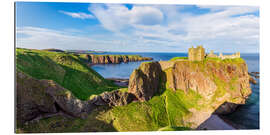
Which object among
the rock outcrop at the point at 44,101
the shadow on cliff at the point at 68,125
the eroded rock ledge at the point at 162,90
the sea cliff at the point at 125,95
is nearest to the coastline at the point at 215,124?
the eroded rock ledge at the point at 162,90

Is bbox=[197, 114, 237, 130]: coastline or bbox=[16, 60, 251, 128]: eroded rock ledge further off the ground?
bbox=[16, 60, 251, 128]: eroded rock ledge

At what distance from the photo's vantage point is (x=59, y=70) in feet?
35.4

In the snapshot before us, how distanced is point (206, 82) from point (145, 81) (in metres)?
9.47

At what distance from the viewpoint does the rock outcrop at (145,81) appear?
11.7 metres

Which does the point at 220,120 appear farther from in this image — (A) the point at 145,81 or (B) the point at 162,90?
(A) the point at 145,81

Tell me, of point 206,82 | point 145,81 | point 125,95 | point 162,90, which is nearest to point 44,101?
point 125,95

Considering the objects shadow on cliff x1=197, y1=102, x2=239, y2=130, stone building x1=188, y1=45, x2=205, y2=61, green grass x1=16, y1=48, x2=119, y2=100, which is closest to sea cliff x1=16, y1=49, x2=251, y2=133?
green grass x1=16, y1=48, x2=119, y2=100

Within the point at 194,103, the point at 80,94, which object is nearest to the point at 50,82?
the point at 80,94

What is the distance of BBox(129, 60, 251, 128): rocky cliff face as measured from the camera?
14.9m

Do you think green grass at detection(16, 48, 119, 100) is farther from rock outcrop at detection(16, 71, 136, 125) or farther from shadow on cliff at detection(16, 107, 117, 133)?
shadow on cliff at detection(16, 107, 117, 133)

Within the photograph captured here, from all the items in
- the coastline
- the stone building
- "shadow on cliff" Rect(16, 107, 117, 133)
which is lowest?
the coastline

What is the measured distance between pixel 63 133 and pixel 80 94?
9.36ft

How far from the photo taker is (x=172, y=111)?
1266 centimetres

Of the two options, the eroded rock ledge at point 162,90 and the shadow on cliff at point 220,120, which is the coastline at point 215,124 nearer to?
the shadow on cliff at point 220,120
